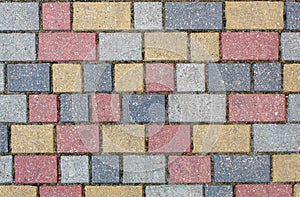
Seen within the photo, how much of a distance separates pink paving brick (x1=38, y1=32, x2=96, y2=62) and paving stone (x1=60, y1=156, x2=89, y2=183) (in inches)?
13.7

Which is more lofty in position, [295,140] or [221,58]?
[221,58]

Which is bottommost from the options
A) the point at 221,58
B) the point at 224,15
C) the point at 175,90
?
the point at 175,90

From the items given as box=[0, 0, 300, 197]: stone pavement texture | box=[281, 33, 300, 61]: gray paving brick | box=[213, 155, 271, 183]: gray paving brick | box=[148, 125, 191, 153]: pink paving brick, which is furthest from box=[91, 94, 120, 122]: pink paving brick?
box=[281, 33, 300, 61]: gray paving brick

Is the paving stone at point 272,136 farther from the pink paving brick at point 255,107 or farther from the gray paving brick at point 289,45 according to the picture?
the gray paving brick at point 289,45

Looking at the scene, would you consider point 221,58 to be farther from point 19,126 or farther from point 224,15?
point 19,126

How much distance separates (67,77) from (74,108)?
0.11m

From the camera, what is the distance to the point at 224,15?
61.7 inches

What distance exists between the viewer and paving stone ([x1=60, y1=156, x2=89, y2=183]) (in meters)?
1.57

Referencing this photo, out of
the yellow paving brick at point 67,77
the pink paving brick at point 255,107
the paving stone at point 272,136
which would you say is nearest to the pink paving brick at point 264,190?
the paving stone at point 272,136

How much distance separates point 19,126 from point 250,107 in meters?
0.81

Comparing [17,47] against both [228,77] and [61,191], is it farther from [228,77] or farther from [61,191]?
[228,77]

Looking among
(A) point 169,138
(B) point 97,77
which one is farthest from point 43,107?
(A) point 169,138

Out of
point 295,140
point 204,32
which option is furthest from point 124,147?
point 295,140

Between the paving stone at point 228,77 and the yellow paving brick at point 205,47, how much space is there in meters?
0.03
